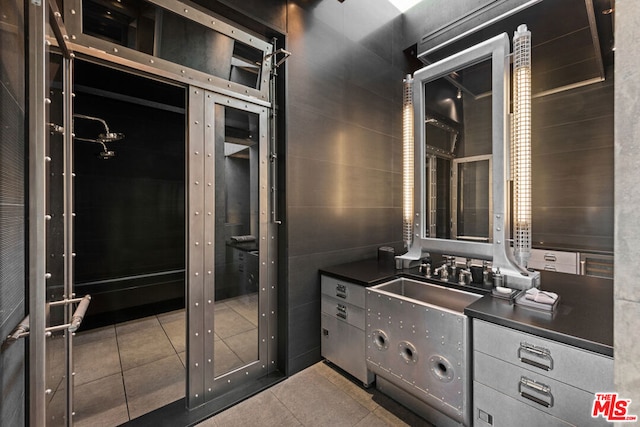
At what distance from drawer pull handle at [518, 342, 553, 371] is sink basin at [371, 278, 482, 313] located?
49 centimetres

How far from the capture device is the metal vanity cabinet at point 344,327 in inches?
78.1

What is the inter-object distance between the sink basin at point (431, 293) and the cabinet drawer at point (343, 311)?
27 cm

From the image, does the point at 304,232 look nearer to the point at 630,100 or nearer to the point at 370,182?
the point at 370,182

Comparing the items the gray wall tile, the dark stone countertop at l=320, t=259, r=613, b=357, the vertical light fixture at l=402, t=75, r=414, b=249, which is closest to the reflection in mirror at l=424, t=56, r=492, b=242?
the vertical light fixture at l=402, t=75, r=414, b=249

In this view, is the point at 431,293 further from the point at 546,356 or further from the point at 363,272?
the point at 546,356

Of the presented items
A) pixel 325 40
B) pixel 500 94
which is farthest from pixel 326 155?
pixel 500 94

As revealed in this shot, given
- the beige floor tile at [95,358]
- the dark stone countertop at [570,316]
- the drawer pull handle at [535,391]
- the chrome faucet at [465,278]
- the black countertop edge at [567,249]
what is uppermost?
the black countertop edge at [567,249]

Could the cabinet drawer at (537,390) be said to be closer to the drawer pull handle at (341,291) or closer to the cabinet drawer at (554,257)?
the drawer pull handle at (341,291)

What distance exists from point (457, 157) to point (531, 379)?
1866 mm

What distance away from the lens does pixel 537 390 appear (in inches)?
46.5

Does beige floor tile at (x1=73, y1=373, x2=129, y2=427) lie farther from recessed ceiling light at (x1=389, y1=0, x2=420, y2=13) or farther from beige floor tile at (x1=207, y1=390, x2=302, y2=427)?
recessed ceiling light at (x1=389, y1=0, x2=420, y2=13)

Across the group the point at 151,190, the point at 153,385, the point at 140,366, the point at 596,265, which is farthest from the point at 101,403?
the point at 596,265

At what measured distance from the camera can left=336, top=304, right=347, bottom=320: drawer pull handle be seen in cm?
210

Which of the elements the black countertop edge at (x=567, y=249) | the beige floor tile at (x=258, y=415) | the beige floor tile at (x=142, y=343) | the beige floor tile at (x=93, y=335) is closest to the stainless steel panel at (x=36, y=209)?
the beige floor tile at (x=258, y=415)
